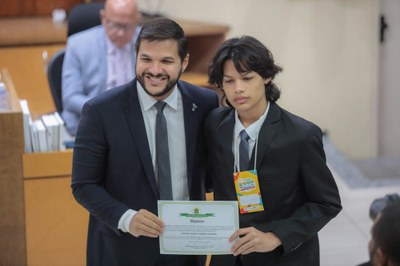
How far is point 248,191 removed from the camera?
2311mm

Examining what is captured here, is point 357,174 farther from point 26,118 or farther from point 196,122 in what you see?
point 196,122

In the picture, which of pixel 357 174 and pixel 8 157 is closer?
pixel 8 157

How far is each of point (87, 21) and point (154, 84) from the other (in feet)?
9.66

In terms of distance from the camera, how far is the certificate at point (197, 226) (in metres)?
2.29

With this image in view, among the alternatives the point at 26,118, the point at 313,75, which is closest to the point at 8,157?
the point at 26,118

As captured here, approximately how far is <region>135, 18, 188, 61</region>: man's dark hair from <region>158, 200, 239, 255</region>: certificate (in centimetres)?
46

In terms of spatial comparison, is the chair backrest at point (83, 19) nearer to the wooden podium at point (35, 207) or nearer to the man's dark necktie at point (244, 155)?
the wooden podium at point (35, 207)

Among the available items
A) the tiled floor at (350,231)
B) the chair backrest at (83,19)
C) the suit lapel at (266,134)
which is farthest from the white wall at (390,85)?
the suit lapel at (266,134)

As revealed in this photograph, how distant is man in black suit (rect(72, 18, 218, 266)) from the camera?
2.37 meters

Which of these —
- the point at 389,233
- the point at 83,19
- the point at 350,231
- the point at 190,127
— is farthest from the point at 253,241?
the point at 83,19

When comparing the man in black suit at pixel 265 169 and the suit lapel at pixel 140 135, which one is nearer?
the man in black suit at pixel 265 169

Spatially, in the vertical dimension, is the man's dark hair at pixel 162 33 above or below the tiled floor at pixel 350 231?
above

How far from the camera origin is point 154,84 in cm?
238

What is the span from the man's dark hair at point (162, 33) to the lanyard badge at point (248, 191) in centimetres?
41
